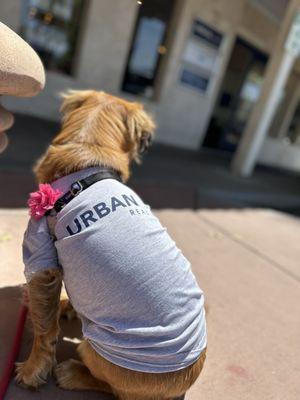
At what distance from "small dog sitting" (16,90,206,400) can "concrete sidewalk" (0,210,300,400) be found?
1.27 feet

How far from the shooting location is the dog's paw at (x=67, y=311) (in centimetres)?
282

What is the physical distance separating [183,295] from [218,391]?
0.94 metres

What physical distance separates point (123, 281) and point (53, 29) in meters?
8.58

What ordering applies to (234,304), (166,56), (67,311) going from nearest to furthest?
(67,311) < (234,304) < (166,56)

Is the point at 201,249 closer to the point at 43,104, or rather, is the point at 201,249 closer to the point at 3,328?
the point at 3,328

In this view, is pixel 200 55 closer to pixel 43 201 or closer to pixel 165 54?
pixel 165 54

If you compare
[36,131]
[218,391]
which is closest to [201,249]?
[218,391]

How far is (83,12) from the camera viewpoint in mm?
9352

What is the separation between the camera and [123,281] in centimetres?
198

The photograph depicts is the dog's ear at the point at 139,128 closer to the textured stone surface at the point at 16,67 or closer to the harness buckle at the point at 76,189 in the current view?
the harness buckle at the point at 76,189

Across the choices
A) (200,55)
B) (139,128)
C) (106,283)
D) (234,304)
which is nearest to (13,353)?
(106,283)

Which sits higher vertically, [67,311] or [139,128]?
[139,128]

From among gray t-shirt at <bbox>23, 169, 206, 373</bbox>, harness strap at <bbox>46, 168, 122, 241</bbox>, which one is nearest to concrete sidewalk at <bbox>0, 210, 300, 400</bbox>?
gray t-shirt at <bbox>23, 169, 206, 373</bbox>

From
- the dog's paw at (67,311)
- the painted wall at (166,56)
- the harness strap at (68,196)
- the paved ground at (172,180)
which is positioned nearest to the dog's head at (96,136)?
the harness strap at (68,196)
